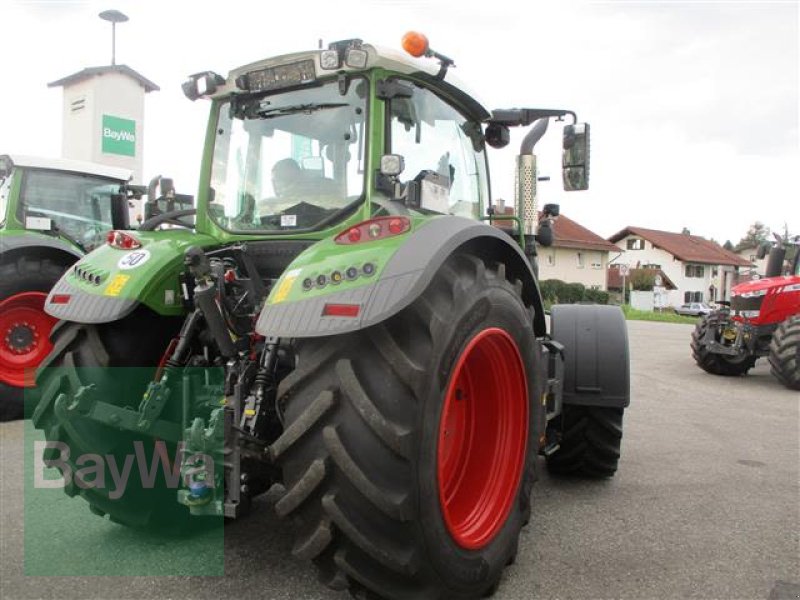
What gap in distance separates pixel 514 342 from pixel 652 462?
2721mm

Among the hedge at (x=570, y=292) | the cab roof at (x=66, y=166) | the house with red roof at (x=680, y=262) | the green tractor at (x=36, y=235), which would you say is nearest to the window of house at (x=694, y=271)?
the house with red roof at (x=680, y=262)

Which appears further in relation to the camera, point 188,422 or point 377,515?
point 188,422

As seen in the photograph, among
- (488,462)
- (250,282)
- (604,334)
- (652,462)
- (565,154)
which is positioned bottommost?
(652,462)

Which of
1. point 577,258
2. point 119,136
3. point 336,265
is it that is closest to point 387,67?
point 336,265

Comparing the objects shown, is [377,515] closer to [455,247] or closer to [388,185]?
[455,247]

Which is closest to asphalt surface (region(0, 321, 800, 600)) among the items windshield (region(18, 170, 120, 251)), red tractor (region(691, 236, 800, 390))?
windshield (region(18, 170, 120, 251))

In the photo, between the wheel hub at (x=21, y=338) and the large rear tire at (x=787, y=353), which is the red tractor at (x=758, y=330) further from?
the wheel hub at (x=21, y=338)

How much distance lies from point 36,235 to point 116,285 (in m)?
4.21

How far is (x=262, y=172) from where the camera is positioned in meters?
3.44

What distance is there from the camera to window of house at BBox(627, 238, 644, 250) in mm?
55000

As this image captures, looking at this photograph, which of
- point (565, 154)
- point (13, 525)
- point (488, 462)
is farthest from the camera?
point (565, 154)

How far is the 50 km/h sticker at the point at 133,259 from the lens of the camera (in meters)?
3.15

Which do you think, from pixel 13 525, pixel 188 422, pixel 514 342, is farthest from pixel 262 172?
pixel 13 525

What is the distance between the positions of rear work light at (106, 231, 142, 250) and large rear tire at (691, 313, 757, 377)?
9.23 m
